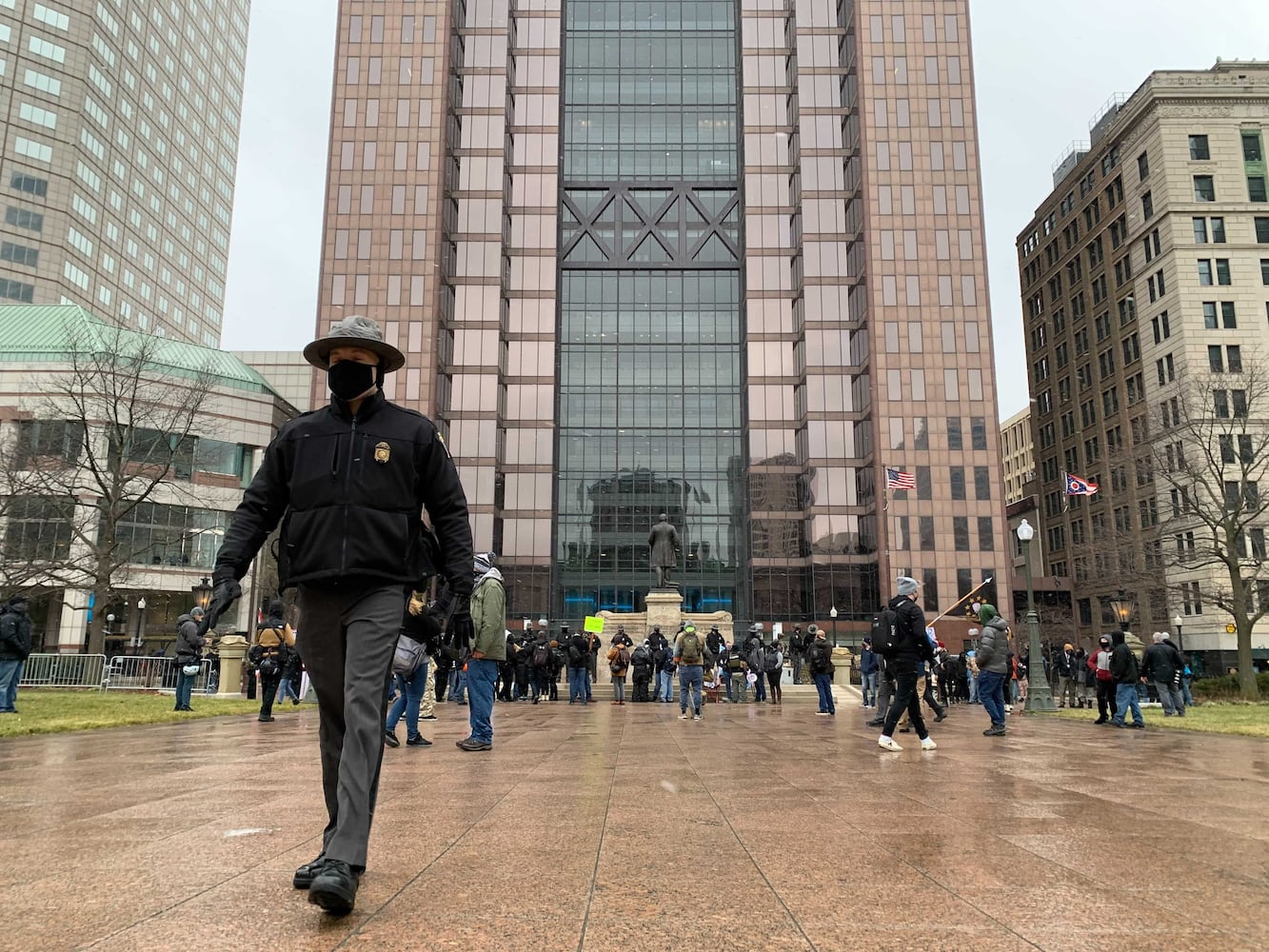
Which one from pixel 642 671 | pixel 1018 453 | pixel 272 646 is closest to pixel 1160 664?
pixel 642 671

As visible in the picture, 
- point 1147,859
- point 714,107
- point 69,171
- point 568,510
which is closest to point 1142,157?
point 714,107

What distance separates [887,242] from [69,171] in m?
70.0

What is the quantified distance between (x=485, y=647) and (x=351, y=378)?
6.01 meters

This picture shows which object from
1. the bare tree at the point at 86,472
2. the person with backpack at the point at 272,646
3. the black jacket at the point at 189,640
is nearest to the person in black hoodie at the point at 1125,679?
the person with backpack at the point at 272,646

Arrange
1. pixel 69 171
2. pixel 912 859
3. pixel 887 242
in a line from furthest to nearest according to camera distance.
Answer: pixel 69 171, pixel 887 242, pixel 912 859

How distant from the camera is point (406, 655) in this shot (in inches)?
378

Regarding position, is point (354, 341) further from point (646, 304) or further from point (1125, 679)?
point (646, 304)

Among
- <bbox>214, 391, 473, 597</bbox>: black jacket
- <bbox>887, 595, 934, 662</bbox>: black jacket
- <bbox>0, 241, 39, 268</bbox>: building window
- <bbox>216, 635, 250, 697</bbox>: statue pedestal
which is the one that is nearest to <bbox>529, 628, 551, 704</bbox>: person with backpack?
<bbox>216, 635, 250, 697</bbox>: statue pedestal

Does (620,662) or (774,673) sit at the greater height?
(620,662)

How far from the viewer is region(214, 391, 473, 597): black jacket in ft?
12.6

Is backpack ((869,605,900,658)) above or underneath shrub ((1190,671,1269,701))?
above

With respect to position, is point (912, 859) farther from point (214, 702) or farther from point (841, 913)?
point (214, 702)

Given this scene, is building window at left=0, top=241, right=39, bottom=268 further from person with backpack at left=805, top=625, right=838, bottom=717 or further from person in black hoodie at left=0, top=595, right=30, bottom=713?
person with backpack at left=805, top=625, right=838, bottom=717

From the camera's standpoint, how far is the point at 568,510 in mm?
65188
